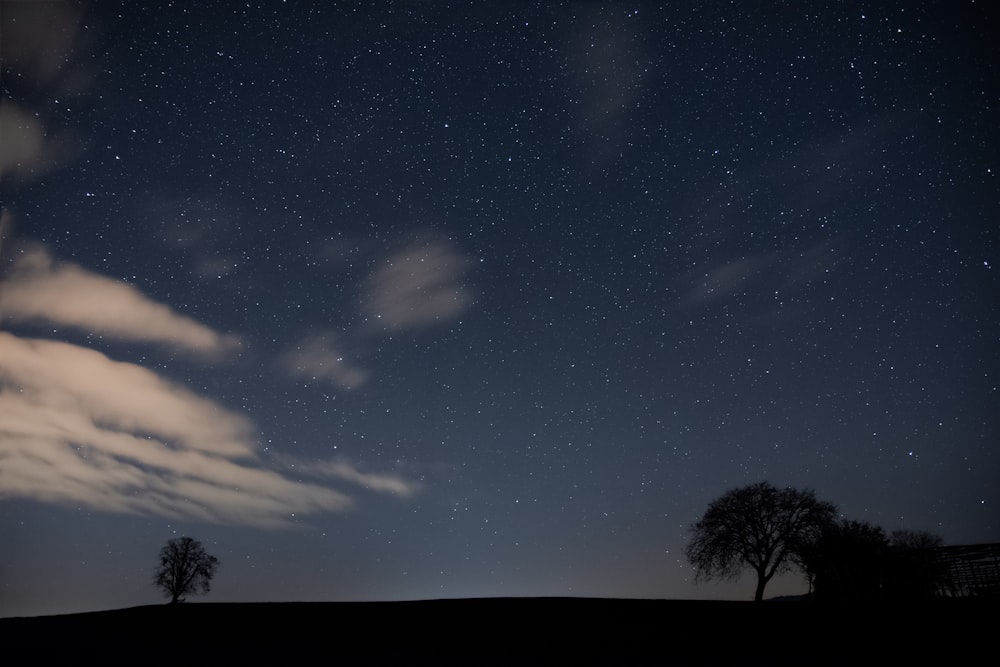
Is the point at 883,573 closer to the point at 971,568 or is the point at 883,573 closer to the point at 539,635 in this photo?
the point at 971,568

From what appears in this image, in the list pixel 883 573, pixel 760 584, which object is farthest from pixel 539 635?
pixel 760 584

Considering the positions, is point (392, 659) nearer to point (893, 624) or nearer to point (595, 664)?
point (595, 664)

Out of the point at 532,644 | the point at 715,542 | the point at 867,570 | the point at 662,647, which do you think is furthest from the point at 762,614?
the point at 715,542

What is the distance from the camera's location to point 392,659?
15.4m

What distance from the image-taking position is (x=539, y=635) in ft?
56.7

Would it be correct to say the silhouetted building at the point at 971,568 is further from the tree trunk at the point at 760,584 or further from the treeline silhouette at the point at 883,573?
the tree trunk at the point at 760,584

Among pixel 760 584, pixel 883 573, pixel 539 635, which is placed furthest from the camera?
pixel 760 584

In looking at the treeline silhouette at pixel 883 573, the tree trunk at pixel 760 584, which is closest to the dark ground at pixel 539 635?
the treeline silhouette at pixel 883 573

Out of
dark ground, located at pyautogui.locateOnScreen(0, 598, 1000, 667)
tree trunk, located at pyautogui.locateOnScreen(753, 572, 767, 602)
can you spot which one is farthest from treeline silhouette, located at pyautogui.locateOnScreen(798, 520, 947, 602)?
tree trunk, located at pyautogui.locateOnScreen(753, 572, 767, 602)

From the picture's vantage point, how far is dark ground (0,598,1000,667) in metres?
14.1

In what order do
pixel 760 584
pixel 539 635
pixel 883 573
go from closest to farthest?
pixel 539 635 → pixel 883 573 → pixel 760 584

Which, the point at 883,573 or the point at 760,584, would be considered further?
the point at 760,584

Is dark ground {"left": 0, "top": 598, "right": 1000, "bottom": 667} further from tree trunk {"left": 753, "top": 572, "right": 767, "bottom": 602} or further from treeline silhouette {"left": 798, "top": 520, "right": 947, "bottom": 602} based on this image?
tree trunk {"left": 753, "top": 572, "right": 767, "bottom": 602}

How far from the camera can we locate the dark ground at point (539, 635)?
14.1 m
